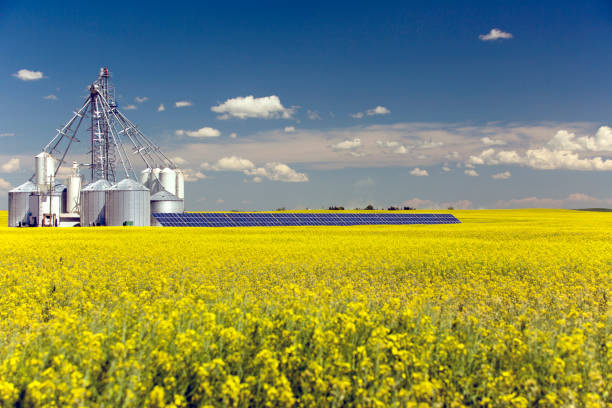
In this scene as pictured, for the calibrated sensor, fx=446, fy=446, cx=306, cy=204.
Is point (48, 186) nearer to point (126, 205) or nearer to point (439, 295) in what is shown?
point (126, 205)

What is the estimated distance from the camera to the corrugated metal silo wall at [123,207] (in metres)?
57.6

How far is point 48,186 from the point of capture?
64000 mm

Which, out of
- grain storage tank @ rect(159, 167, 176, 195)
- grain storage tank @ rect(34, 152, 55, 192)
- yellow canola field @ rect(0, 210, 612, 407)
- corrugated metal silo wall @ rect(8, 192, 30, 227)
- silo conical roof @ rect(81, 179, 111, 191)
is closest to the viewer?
yellow canola field @ rect(0, 210, 612, 407)

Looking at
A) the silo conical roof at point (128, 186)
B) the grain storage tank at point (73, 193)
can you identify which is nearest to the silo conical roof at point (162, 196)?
the silo conical roof at point (128, 186)

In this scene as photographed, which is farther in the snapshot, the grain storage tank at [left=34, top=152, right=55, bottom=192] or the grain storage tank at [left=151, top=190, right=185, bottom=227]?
the grain storage tank at [left=34, top=152, right=55, bottom=192]

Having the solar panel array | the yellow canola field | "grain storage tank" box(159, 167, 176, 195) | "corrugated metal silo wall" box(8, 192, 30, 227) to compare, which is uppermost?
"grain storage tank" box(159, 167, 176, 195)

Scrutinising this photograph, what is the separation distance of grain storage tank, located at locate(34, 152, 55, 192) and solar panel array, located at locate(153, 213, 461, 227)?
1885cm

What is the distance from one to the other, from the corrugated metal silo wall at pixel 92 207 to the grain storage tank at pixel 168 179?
38.6 ft

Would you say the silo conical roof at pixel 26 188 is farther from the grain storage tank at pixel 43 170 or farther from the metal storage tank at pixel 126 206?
the metal storage tank at pixel 126 206

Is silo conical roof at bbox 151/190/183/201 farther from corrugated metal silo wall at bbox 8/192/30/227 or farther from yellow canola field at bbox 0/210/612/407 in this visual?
yellow canola field at bbox 0/210/612/407

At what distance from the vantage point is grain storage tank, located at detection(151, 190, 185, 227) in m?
62.7

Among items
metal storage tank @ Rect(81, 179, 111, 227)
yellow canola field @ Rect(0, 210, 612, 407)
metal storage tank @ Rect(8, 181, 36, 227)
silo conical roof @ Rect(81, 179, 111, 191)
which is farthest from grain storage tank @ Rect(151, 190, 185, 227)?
yellow canola field @ Rect(0, 210, 612, 407)

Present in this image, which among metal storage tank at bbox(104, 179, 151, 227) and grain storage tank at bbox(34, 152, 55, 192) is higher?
grain storage tank at bbox(34, 152, 55, 192)

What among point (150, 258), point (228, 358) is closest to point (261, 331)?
point (228, 358)
